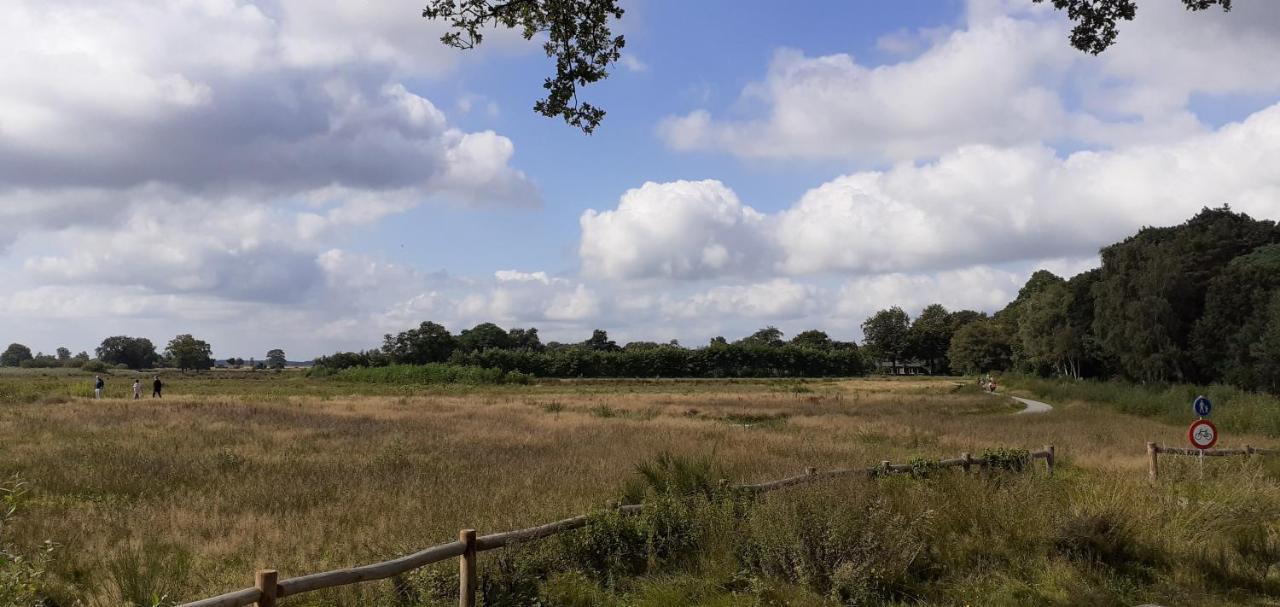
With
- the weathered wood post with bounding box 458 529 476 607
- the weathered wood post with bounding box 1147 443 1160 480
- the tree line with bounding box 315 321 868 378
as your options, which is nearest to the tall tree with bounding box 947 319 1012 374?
the tree line with bounding box 315 321 868 378

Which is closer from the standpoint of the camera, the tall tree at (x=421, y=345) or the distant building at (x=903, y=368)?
the tall tree at (x=421, y=345)

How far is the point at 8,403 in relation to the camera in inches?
1368

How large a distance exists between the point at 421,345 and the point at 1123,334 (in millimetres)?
108821

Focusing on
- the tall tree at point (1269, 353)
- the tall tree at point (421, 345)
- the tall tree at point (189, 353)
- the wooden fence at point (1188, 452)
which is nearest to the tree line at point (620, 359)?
the tall tree at point (421, 345)

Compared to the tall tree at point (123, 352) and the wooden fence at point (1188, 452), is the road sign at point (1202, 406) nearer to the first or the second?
the wooden fence at point (1188, 452)

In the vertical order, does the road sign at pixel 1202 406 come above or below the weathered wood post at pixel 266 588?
above

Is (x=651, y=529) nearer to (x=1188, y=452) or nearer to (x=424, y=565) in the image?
(x=424, y=565)

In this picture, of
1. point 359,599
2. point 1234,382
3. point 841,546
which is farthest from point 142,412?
point 1234,382

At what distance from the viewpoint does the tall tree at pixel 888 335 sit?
15838 centimetres

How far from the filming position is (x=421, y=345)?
452 ft

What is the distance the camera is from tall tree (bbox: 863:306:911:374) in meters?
158

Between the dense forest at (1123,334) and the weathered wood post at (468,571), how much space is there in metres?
53.1

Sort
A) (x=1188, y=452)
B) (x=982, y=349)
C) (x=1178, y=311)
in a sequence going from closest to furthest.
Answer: (x=1188, y=452)
(x=1178, y=311)
(x=982, y=349)

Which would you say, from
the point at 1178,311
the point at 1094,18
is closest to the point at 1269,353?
the point at 1178,311
